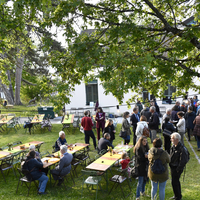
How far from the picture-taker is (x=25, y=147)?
8.54 meters

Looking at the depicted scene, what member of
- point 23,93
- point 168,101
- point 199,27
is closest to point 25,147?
point 199,27

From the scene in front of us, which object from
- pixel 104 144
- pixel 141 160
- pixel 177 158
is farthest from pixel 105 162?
pixel 177 158

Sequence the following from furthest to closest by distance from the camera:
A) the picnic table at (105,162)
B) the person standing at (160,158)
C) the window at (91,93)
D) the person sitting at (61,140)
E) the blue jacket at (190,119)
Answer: the window at (91,93)
the blue jacket at (190,119)
the person sitting at (61,140)
the picnic table at (105,162)
the person standing at (160,158)

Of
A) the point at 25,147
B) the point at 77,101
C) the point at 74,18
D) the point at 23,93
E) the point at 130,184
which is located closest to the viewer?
the point at 74,18

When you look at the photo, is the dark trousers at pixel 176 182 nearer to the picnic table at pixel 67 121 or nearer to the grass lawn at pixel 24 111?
the picnic table at pixel 67 121

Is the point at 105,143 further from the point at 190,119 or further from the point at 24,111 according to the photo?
the point at 24,111

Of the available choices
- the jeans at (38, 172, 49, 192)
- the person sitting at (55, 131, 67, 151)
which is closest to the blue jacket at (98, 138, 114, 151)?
the person sitting at (55, 131, 67, 151)

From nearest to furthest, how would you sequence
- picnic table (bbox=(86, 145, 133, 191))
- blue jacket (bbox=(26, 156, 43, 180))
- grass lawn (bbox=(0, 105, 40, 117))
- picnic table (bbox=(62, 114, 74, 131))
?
picnic table (bbox=(86, 145, 133, 191)) → blue jacket (bbox=(26, 156, 43, 180)) → picnic table (bbox=(62, 114, 74, 131)) → grass lawn (bbox=(0, 105, 40, 117))

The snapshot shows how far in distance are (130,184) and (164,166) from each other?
6.59ft

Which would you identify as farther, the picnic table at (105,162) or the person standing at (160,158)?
the picnic table at (105,162)

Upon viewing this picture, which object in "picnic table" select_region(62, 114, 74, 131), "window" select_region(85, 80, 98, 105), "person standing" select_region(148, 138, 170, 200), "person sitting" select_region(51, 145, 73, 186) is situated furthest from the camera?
"window" select_region(85, 80, 98, 105)

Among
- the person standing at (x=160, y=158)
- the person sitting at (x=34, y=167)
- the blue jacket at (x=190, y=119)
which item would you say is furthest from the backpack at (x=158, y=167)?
the blue jacket at (x=190, y=119)

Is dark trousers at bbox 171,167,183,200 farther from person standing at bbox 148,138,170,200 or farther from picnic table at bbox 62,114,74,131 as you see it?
picnic table at bbox 62,114,74,131

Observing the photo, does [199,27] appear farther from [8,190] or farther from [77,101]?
[77,101]
